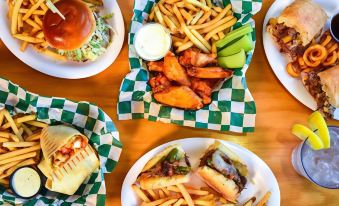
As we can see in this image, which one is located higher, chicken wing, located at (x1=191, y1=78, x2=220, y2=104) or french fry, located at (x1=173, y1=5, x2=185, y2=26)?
french fry, located at (x1=173, y1=5, x2=185, y2=26)

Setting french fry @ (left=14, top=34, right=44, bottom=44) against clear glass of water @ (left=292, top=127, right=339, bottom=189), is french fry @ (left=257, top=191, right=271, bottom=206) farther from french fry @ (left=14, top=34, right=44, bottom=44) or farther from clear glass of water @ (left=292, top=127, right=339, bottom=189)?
french fry @ (left=14, top=34, right=44, bottom=44)

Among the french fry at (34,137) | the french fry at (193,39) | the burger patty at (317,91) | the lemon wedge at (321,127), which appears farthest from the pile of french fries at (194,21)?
the french fry at (34,137)

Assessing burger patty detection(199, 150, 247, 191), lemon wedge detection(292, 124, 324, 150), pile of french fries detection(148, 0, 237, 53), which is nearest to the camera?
lemon wedge detection(292, 124, 324, 150)

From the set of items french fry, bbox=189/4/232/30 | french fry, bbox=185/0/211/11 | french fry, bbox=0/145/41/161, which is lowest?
french fry, bbox=0/145/41/161

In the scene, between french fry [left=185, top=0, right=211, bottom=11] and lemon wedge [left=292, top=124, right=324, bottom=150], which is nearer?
lemon wedge [left=292, top=124, right=324, bottom=150]

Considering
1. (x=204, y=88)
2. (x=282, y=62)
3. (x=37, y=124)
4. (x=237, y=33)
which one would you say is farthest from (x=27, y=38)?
(x=282, y=62)

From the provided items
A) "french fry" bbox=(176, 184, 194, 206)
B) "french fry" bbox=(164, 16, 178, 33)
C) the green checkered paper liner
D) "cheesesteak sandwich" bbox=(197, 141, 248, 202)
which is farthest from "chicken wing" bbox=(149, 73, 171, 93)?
"french fry" bbox=(176, 184, 194, 206)

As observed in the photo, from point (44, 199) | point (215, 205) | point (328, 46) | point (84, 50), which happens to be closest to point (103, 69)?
point (84, 50)
